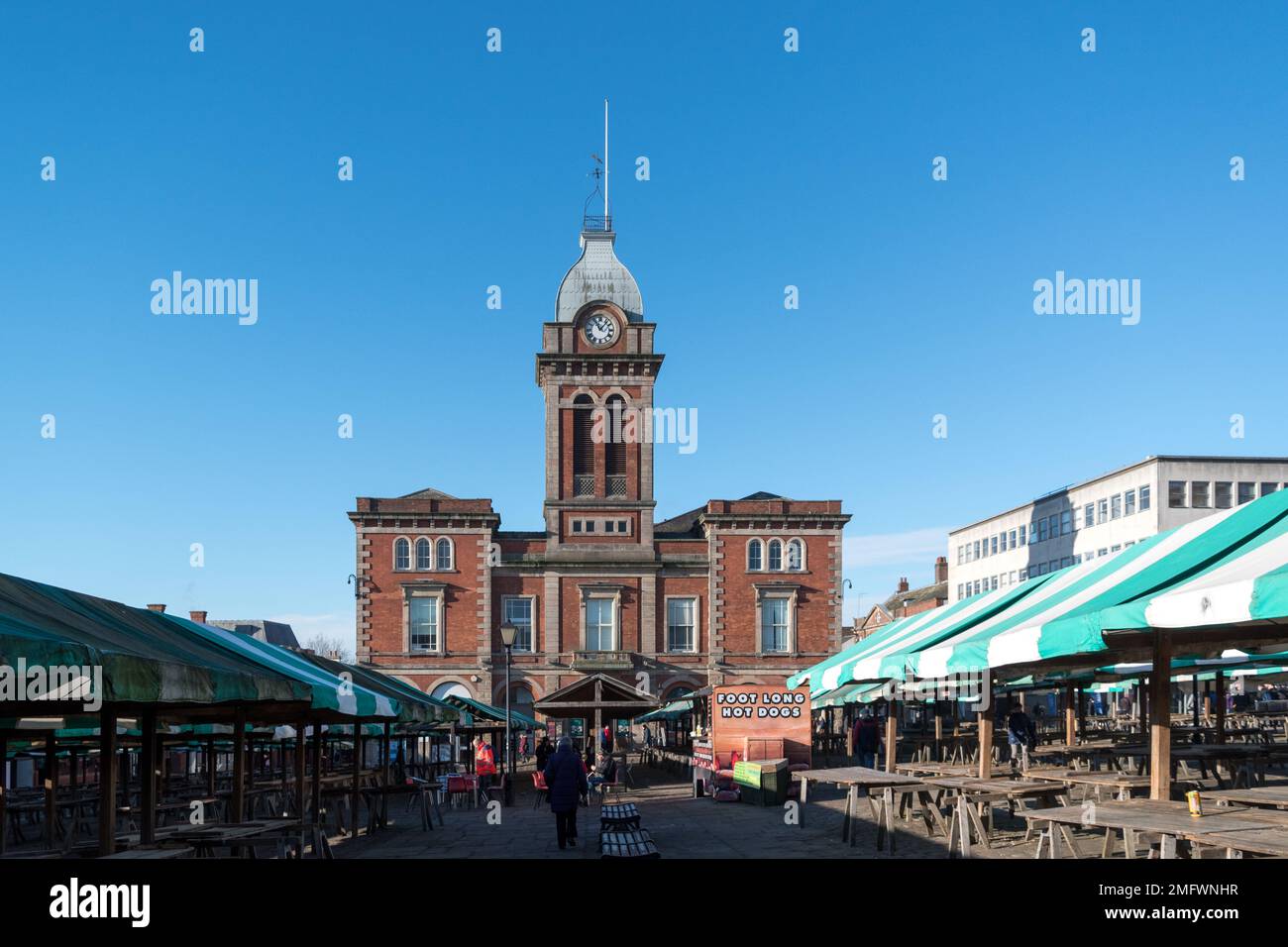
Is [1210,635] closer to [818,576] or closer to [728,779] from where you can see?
[728,779]

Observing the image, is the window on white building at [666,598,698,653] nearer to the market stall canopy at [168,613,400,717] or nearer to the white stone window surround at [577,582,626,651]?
the white stone window surround at [577,582,626,651]

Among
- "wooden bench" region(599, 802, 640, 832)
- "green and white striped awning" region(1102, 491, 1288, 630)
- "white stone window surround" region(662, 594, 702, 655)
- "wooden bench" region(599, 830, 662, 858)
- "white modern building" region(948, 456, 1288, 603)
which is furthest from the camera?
"white modern building" region(948, 456, 1288, 603)

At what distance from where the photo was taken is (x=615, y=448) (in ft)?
182

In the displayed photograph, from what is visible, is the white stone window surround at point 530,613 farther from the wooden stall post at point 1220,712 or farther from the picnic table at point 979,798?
the picnic table at point 979,798

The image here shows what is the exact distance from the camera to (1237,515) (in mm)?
11273

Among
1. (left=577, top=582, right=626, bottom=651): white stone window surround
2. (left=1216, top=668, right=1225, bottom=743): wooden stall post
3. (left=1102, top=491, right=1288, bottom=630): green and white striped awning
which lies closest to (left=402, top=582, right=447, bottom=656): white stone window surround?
(left=577, top=582, right=626, bottom=651): white stone window surround

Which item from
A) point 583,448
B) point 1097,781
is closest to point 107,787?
point 1097,781

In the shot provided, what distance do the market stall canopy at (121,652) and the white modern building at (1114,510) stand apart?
56.9 metres

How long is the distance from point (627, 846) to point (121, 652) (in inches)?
254

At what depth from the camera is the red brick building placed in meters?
52.5

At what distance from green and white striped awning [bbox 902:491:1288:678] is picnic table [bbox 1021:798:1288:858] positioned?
139 cm

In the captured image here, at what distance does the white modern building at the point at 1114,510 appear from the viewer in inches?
2405

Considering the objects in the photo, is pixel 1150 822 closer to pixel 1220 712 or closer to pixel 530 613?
pixel 1220 712
